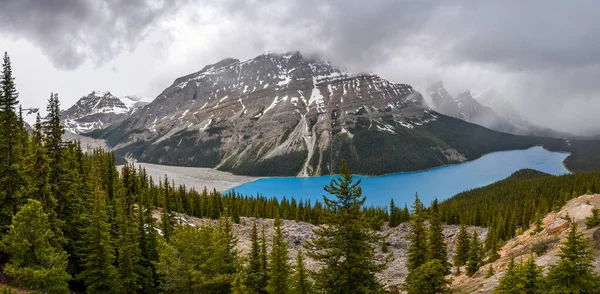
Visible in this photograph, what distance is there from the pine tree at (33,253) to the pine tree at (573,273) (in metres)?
28.0

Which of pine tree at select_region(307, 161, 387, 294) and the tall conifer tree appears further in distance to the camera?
the tall conifer tree

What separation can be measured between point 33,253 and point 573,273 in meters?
30.9

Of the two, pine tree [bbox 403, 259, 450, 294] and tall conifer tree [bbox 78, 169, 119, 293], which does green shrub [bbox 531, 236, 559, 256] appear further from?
tall conifer tree [bbox 78, 169, 119, 293]

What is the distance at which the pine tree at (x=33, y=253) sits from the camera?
66.1 ft

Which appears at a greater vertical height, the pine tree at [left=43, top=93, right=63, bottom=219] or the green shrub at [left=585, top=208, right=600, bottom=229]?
the pine tree at [left=43, top=93, right=63, bottom=219]

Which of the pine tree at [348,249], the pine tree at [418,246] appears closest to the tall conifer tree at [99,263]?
the pine tree at [348,249]

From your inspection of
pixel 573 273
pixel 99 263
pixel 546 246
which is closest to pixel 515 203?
pixel 546 246

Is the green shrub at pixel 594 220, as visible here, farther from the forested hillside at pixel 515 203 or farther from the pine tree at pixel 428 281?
the forested hillside at pixel 515 203

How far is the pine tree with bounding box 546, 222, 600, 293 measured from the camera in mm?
17281

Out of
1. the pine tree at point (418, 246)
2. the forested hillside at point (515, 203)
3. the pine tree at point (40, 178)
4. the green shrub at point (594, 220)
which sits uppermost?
the pine tree at point (40, 178)

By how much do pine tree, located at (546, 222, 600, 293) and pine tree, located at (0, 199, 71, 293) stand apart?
28.0m

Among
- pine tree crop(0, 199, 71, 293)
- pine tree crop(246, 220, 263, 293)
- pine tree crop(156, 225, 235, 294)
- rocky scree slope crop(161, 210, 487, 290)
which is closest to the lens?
pine tree crop(0, 199, 71, 293)

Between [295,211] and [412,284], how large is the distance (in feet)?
270

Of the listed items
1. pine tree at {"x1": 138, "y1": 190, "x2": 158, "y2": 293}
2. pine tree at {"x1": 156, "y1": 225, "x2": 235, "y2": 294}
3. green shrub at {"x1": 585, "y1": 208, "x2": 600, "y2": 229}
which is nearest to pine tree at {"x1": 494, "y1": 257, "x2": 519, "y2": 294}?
A: pine tree at {"x1": 156, "y1": 225, "x2": 235, "y2": 294}
